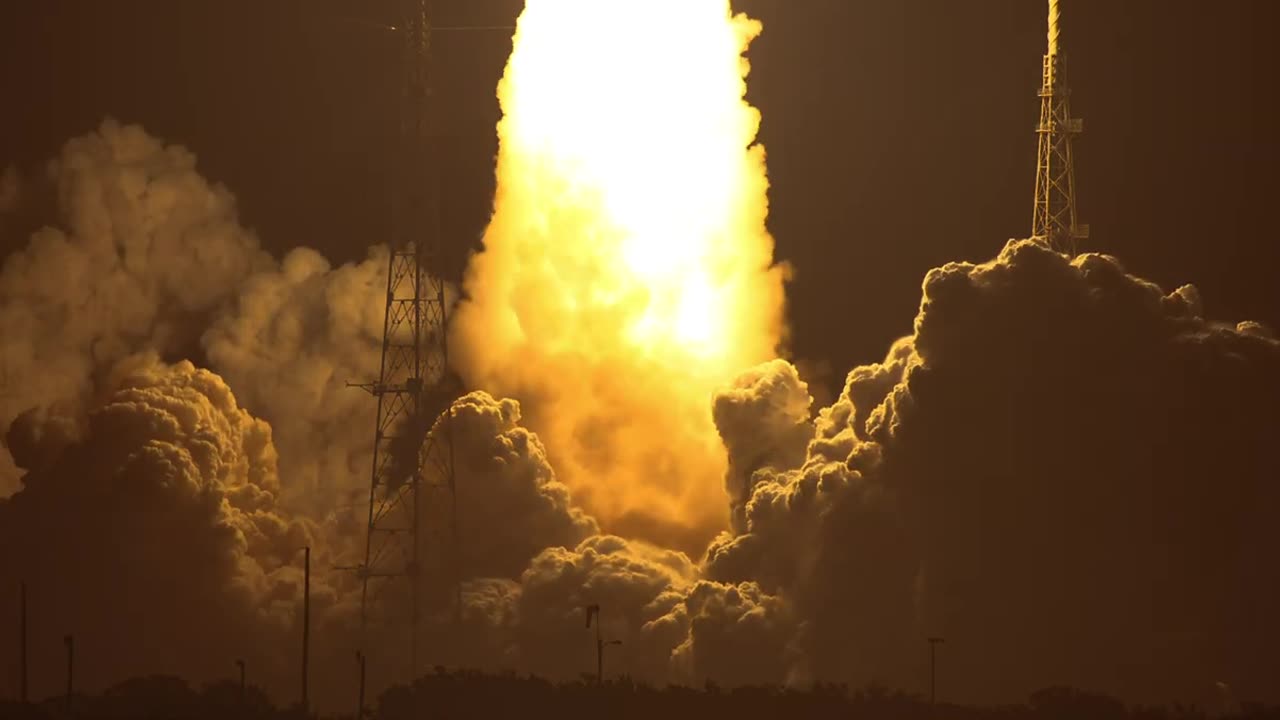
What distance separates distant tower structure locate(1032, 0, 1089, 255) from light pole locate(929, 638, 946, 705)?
1285 centimetres

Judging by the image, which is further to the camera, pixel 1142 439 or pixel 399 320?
pixel 399 320

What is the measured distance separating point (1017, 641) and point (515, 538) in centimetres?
1847

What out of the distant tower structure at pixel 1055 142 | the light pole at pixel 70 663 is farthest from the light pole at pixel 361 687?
the distant tower structure at pixel 1055 142

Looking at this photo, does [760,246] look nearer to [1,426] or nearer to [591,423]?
[591,423]

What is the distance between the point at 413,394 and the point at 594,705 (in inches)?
710

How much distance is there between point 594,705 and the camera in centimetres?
13475

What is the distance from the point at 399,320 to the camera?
15638cm

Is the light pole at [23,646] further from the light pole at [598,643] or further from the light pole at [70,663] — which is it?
the light pole at [598,643]

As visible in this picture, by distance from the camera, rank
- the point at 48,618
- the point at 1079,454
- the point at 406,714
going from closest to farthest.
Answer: the point at 406,714, the point at 1079,454, the point at 48,618

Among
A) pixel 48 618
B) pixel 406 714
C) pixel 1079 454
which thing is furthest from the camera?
pixel 48 618

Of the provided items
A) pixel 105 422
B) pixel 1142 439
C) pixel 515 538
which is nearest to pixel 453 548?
pixel 515 538

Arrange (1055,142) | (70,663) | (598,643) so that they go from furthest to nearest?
(1055,142) < (598,643) < (70,663)

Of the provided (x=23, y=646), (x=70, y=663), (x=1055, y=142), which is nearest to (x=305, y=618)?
(x=70, y=663)

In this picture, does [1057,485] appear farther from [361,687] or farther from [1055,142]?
[361,687]
